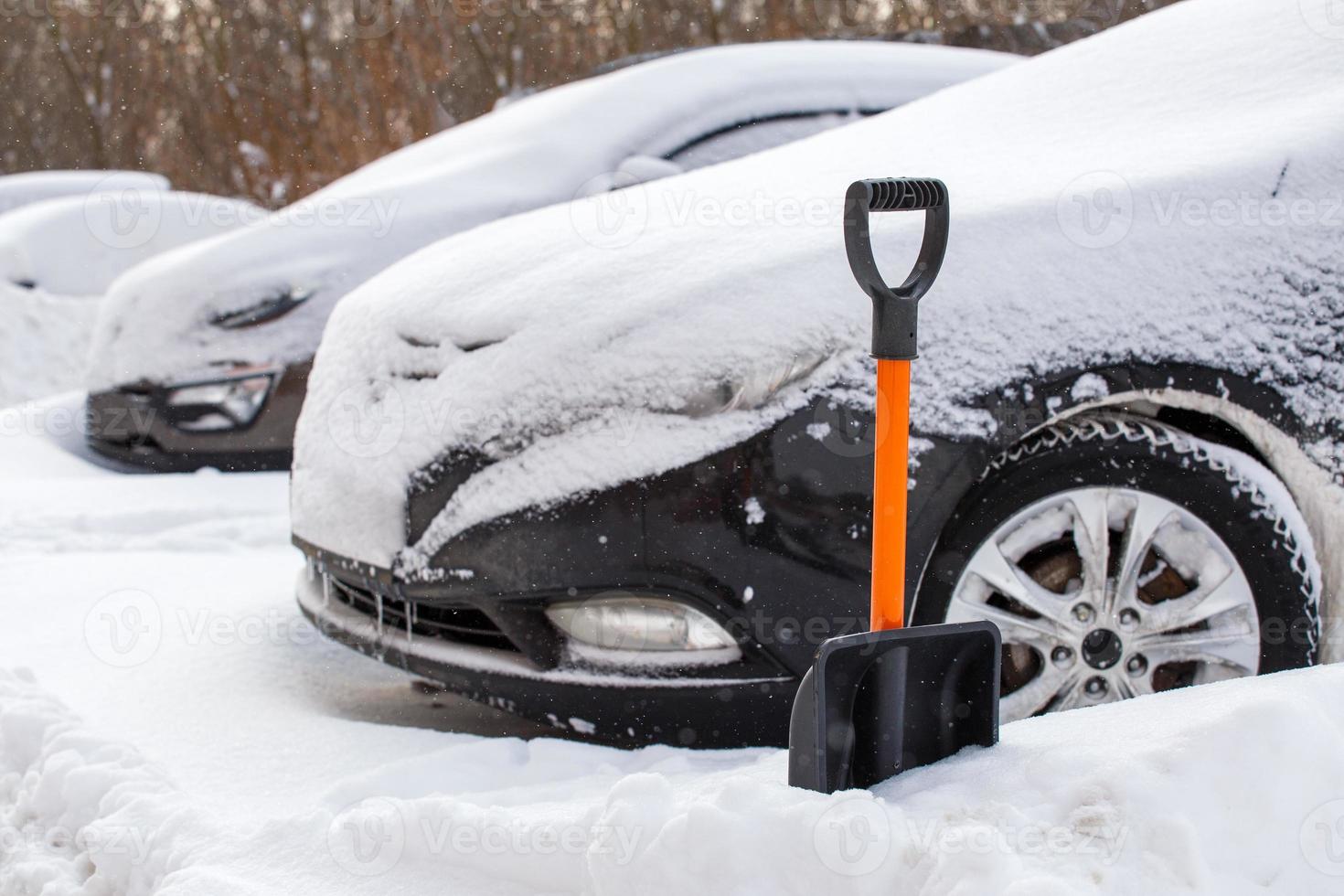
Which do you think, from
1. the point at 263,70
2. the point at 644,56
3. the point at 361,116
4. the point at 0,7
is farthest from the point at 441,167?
the point at 0,7

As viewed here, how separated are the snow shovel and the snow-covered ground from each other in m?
0.05

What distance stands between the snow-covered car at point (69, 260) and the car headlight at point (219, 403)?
11.1 feet

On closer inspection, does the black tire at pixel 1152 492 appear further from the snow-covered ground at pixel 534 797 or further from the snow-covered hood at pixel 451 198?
the snow-covered hood at pixel 451 198

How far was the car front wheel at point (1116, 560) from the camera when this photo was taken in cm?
211

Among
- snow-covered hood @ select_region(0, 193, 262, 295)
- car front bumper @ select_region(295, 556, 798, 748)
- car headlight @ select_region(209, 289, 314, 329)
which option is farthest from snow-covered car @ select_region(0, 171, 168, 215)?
car front bumper @ select_region(295, 556, 798, 748)

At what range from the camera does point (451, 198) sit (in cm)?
468

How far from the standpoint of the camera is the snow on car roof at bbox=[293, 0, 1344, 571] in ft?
6.89

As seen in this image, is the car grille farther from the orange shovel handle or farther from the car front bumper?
the orange shovel handle

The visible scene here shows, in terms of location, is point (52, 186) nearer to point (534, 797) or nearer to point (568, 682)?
point (568, 682)

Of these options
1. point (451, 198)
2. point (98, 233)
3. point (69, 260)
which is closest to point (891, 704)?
point (451, 198)

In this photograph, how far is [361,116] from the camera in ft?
57.4

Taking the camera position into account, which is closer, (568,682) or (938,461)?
(938,461)

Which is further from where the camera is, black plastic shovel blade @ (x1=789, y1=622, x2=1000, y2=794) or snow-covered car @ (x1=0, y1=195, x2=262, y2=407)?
snow-covered car @ (x1=0, y1=195, x2=262, y2=407)

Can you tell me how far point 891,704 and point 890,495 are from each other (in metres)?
0.28
